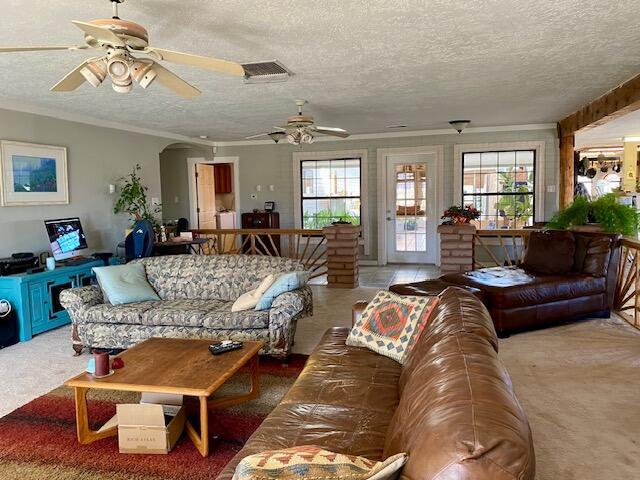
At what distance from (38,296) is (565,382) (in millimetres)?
4803

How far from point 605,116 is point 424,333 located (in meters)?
4.53

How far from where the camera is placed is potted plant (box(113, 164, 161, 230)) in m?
6.93

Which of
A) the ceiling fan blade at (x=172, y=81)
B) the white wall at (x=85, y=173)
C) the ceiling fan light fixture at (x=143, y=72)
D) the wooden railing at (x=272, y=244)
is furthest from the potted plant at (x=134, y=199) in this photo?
the ceiling fan light fixture at (x=143, y=72)

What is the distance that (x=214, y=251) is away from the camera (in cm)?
900

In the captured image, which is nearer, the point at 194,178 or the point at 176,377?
the point at 176,377

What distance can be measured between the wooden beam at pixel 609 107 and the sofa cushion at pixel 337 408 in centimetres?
396

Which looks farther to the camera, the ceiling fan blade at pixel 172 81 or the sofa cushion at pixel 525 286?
the sofa cushion at pixel 525 286

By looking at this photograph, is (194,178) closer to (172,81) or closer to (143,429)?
(172,81)

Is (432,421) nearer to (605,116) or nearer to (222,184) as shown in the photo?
(605,116)

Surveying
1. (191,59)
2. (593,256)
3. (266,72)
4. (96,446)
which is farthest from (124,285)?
(593,256)

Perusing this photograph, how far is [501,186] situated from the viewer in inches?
332

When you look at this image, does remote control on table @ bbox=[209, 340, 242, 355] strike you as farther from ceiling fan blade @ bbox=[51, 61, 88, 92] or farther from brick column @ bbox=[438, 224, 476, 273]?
brick column @ bbox=[438, 224, 476, 273]

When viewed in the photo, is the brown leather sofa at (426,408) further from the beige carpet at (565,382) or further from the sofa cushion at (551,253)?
the sofa cushion at (551,253)

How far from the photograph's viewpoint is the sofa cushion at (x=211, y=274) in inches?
178
